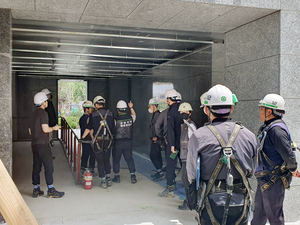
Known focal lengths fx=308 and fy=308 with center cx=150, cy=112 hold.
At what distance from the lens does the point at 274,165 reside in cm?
339

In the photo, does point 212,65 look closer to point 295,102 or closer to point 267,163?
point 295,102

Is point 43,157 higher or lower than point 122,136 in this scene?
lower

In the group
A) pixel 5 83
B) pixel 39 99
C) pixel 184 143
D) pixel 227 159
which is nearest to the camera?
pixel 227 159

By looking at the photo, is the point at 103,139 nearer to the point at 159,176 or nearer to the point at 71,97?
the point at 159,176

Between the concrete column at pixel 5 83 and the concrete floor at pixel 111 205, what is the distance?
1238mm

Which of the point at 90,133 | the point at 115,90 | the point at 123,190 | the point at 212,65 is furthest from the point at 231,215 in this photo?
the point at 115,90

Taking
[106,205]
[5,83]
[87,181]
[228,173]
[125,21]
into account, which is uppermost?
[125,21]

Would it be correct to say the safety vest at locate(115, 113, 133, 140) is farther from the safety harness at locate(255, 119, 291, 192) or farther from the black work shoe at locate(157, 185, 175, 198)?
the safety harness at locate(255, 119, 291, 192)

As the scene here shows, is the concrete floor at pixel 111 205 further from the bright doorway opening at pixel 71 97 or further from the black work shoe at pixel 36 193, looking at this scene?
the bright doorway opening at pixel 71 97

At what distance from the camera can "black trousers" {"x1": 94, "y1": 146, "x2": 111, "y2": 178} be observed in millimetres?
6539

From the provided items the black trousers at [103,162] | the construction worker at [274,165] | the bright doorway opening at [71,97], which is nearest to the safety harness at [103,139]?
the black trousers at [103,162]

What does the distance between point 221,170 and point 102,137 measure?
429 centimetres

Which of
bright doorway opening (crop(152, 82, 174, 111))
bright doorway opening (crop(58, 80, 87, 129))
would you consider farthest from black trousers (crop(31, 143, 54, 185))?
bright doorway opening (crop(58, 80, 87, 129))

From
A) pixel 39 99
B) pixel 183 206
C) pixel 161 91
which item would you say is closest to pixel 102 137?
pixel 39 99
